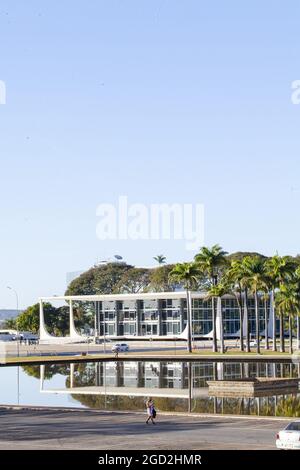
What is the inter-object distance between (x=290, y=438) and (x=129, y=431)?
33.6 ft

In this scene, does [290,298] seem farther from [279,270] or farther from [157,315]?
[157,315]

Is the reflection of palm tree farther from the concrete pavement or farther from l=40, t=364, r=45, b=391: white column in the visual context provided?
l=40, t=364, r=45, b=391: white column

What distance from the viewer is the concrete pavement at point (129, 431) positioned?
3547cm

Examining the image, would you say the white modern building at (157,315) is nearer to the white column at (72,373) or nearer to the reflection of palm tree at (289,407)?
the white column at (72,373)

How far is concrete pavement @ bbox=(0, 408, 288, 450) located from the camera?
35.5m

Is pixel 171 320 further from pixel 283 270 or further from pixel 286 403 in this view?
pixel 286 403

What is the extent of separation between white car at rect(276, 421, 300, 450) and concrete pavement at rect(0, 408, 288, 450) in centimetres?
173

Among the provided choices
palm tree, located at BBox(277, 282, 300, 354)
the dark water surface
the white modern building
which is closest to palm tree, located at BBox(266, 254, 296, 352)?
palm tree, located at BBox(277, 282, 300, 354)

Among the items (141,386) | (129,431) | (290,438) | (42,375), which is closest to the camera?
(290,438)

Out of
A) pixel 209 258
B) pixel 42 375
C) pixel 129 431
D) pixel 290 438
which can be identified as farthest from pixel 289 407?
pixel 209 258

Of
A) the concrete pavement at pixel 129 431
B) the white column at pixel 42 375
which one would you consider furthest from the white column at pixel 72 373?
the concrete pavement at pixel 129 431

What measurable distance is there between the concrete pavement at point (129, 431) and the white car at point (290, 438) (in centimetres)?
173

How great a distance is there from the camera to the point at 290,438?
105 ft

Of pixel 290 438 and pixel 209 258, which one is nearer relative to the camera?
pixel 290 438
